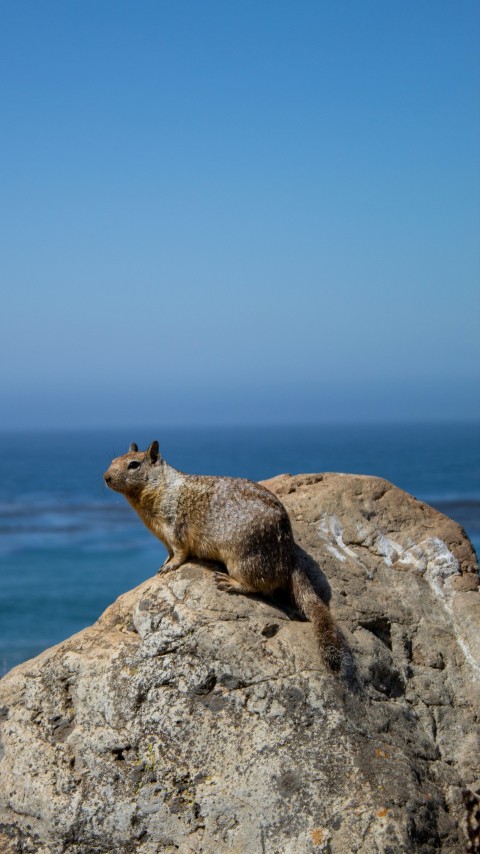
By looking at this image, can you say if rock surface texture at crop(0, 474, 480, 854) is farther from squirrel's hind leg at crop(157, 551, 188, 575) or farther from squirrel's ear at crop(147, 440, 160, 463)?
squirrel's ear at crop(147, 440, 160, 463)

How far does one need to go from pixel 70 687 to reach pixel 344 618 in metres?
2.01

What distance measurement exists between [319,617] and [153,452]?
2096 mm

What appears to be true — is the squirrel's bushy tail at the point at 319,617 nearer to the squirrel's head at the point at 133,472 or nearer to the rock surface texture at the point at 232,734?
the rock surface texture at the point at 232,734

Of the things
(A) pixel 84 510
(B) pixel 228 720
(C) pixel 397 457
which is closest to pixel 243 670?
(B) pixel 228 720

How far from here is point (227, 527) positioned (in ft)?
22.4

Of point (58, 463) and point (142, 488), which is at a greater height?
point (142, 488)

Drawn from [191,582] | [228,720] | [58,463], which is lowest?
[58,463]

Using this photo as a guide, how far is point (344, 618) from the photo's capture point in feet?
22.2

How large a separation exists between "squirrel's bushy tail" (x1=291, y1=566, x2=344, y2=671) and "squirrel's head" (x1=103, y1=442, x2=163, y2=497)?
160 cm

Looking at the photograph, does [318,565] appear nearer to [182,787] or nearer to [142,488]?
[142,488]

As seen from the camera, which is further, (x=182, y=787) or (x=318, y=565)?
(x=318, y=565)

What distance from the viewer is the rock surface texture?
5.56 metres

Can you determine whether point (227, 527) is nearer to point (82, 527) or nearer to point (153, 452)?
point (153, 452)

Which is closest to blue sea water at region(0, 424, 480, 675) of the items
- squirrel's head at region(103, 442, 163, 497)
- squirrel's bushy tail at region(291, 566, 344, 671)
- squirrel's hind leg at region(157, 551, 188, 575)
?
squirrel's head at region(103, 442, 163, 497)
